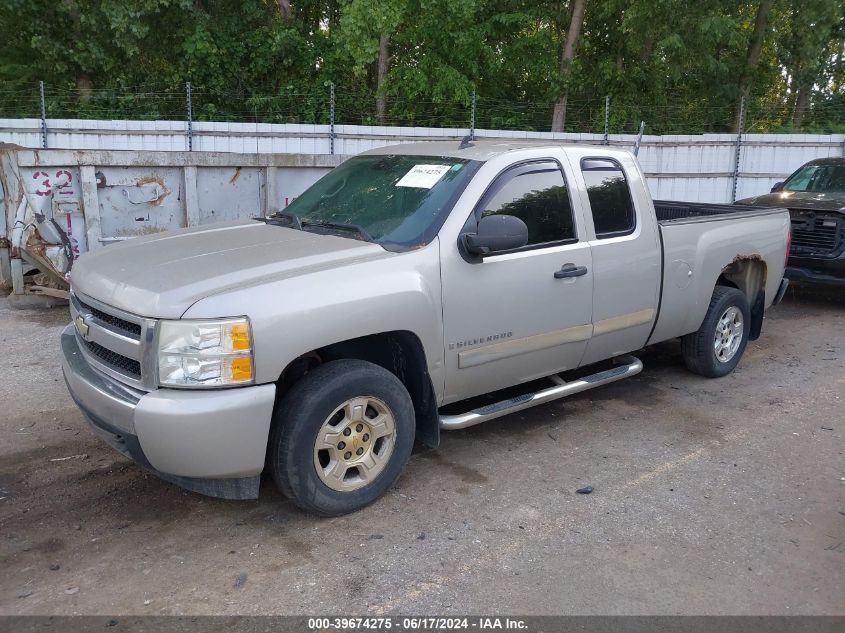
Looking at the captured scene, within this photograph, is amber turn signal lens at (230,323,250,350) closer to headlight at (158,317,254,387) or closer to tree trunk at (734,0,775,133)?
headlight at (158,317,254,387)

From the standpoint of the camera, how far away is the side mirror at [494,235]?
13.4 feet

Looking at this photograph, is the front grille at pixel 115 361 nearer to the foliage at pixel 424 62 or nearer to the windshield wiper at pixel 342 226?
the windshield wiper at pixel 342 226

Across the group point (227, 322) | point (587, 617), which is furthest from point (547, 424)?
point (227, 322)

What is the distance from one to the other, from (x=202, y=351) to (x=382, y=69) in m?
16.9

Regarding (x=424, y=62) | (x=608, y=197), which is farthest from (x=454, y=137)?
(x=608, y=197)

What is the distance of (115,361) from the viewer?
373 cm

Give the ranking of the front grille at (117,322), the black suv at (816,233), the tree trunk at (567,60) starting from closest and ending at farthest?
the front grille at (117,322) → the black suv at (816,233) → the tree trunk at (567,60)

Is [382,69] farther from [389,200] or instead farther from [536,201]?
[389,200]

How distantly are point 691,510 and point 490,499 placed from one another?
1082 millimetres

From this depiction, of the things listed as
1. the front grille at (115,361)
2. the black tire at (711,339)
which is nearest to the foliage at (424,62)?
the black tire at (711,339)

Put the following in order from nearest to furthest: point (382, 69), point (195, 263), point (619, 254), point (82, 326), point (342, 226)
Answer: point (195, 263)
point (82, 326)
point (342, 226)
point (619, 254)
point (382, 69)

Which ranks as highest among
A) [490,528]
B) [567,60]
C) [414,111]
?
[567,60]

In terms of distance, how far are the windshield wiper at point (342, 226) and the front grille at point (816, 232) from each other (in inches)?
265

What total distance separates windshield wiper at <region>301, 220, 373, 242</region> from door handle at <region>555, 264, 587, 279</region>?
4.02 feet
